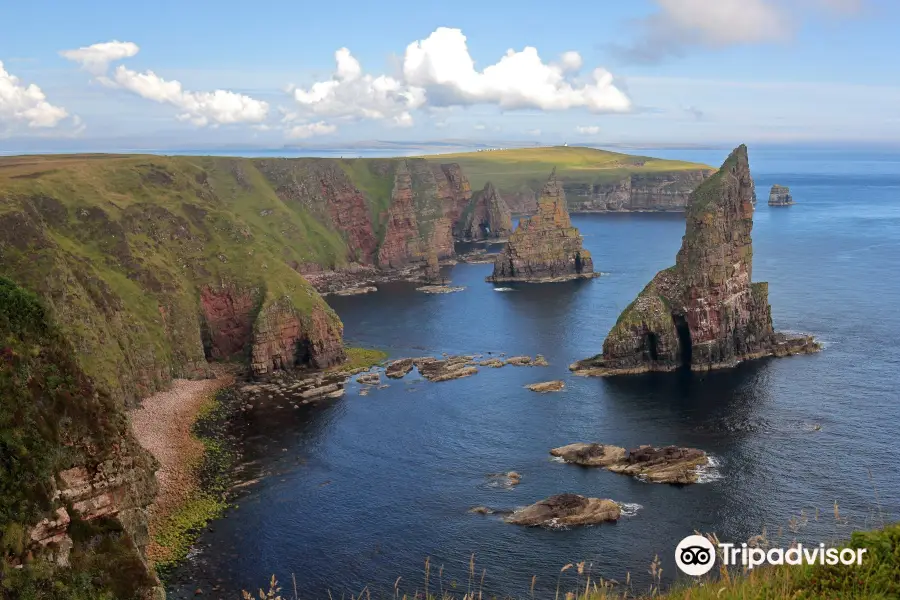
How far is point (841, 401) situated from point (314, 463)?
261ft

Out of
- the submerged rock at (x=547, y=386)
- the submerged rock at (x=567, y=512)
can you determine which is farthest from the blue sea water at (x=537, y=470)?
the submerged rock at (x=567, y=512)

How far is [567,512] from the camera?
85.5m

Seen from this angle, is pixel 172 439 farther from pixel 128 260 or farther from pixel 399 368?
pixel 399 368

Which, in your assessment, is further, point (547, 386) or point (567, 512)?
point (547, 386)

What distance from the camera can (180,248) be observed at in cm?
16212

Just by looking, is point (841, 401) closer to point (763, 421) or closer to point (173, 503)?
point (763, 421)

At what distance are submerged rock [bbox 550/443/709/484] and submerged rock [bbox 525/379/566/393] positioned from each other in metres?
27.7

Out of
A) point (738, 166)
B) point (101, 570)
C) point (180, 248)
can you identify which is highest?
point (738, 166)

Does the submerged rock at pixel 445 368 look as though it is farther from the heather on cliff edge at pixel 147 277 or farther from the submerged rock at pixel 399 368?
the heather on cliff edge at pixel 147 277

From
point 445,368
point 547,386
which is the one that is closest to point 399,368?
point 445,368

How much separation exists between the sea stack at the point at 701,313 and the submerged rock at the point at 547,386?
952 centimetres

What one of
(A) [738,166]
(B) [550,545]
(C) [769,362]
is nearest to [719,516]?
(B) [550,545]

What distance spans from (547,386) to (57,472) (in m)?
95.3

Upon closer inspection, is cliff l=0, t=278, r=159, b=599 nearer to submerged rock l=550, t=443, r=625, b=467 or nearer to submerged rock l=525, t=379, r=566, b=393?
submerged rock l=550, t=443, r=625, b=467
